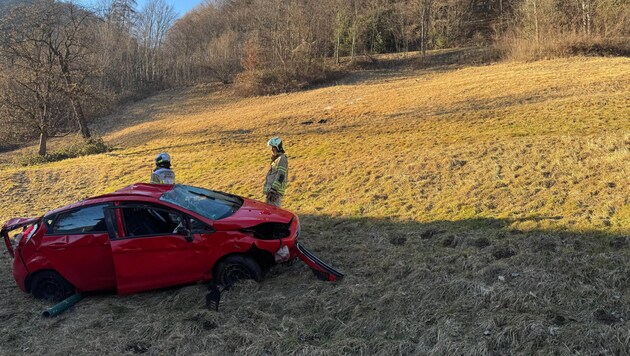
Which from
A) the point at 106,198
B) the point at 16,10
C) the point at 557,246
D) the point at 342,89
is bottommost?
the point at 557,246

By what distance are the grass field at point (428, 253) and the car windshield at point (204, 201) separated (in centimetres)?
108

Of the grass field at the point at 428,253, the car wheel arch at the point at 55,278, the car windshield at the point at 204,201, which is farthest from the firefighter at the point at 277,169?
the car wheel arch at the point at 55,278

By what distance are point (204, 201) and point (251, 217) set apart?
0.91 metres

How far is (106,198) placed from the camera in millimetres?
6000

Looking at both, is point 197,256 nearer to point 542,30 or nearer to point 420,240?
point 420,240

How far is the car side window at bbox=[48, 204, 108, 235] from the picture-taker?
5.93 metres

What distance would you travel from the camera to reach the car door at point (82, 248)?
5.93m

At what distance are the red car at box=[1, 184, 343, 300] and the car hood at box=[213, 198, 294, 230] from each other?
0.04ft

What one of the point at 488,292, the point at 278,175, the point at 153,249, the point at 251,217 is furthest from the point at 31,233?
the point at 488,292

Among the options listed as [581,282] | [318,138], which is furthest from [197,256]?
[318,138]

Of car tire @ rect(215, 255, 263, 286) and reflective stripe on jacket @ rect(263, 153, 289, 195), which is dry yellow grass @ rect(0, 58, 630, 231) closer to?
reflective stripe on jacket @ rect(263, 153, 289, 195)

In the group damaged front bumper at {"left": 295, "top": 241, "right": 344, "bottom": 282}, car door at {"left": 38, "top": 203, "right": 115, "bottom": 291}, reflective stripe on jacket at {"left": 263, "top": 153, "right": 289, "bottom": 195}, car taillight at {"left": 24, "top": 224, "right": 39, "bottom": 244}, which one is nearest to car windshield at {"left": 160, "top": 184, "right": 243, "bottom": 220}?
reflective stripe on jacket at {"left": 263, "top": 153, "right": 289, "bottom": 195}

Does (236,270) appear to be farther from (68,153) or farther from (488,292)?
(68,153)

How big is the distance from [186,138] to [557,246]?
2303 centimetres
